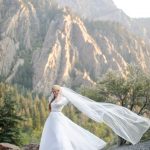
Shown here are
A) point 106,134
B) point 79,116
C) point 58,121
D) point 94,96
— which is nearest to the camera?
point 58,121

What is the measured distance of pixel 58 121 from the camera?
52.4 feet

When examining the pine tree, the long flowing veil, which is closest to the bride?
the long flowing veil

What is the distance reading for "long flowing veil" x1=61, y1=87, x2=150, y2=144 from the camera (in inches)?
662

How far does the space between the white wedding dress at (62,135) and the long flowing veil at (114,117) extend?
71cm

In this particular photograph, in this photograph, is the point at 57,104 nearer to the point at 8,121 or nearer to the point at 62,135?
the point at 62,135

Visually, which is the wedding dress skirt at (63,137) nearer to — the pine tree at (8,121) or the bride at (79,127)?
the bride at (79,127)

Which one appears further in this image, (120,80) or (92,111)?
(120,80)

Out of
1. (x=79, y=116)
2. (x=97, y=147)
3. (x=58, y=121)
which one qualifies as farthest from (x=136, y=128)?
(x=79, y=116)

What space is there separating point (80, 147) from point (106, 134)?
10664 centimetres

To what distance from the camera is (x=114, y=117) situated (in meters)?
17.3

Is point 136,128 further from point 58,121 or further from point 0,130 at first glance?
point 0,130

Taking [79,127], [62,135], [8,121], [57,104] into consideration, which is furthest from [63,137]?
[8,121]

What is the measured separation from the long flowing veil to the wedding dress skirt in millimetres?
831

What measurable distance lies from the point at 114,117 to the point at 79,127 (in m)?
1.53
